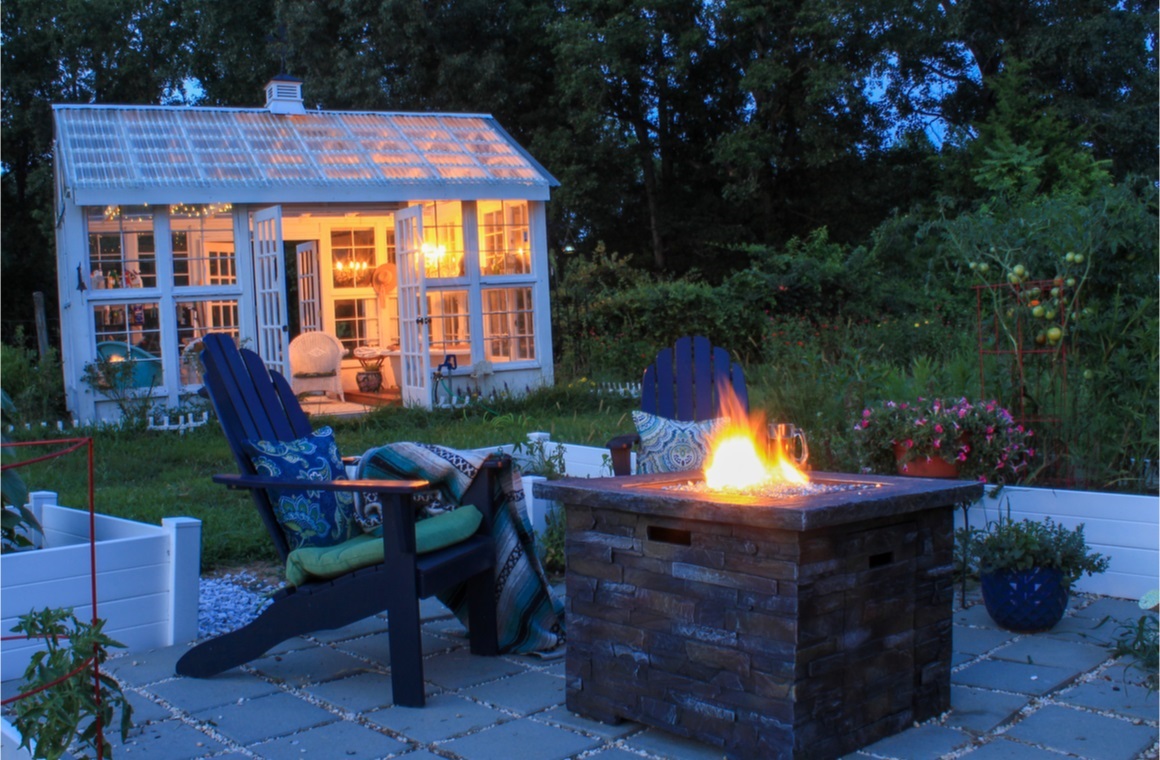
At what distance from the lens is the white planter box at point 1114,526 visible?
410cm

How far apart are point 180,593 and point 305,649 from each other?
481mm

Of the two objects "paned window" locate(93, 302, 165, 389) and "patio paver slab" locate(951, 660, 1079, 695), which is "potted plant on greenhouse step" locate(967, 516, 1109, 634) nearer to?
"patio paver slab" locate(951, 660, 1079, 695)

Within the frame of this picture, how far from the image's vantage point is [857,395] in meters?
5.28

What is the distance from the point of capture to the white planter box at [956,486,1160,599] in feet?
13.4

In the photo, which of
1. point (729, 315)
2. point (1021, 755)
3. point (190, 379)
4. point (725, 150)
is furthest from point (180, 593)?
point (725, 150)

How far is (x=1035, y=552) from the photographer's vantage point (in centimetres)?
369

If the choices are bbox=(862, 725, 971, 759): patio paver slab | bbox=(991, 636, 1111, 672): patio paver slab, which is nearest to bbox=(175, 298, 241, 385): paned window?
bbox=(991, 636, 1111, 672): patio paver slab

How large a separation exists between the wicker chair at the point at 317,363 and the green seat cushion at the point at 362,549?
7.77m

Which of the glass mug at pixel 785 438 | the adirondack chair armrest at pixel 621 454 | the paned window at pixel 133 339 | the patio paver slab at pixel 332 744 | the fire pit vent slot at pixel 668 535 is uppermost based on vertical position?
the paned window at pixel 133 339

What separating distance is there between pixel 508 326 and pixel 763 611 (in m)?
8.42

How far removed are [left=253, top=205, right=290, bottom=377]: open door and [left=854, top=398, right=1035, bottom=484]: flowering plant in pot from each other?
6.25 m

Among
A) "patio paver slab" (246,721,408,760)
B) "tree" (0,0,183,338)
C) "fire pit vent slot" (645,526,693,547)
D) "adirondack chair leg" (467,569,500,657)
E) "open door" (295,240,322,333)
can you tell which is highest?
"tree" (0,0,183,338)

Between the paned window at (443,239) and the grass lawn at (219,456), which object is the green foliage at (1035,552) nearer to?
the grass lawn at (219,456)

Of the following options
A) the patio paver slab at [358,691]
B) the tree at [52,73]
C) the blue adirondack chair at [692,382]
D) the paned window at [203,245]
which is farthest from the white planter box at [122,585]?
the tree at [52,73]
